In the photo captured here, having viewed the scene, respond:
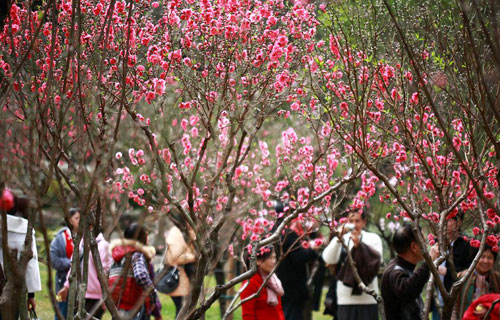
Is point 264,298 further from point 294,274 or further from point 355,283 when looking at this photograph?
point 294,274

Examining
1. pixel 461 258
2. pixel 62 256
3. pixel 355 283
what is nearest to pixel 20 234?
pixel 62 256

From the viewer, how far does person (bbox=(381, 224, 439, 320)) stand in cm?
550

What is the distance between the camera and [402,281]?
18.0 ft

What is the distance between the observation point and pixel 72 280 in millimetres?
3305

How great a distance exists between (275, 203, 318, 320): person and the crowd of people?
0.01m

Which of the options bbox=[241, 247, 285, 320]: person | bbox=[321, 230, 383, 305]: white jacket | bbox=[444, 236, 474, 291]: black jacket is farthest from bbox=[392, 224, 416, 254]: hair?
bbox=[444, 236, 474, 291]: black jacket

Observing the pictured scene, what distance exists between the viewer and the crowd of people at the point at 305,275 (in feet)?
17.4

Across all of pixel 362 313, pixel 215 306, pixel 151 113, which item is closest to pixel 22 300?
pixel 151 113

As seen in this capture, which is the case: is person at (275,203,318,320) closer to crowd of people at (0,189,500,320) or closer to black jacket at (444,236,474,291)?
crowd of people at (0,189,500,320)

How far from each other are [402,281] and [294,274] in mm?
2784

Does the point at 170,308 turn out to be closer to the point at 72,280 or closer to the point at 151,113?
the point at 151,113

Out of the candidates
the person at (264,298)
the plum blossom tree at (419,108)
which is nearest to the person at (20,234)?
the person at (264,298)

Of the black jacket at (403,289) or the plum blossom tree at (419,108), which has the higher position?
the plum blossom tree at (419,108)

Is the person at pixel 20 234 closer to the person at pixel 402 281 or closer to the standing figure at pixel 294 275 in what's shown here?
the person at pixel 402 281
